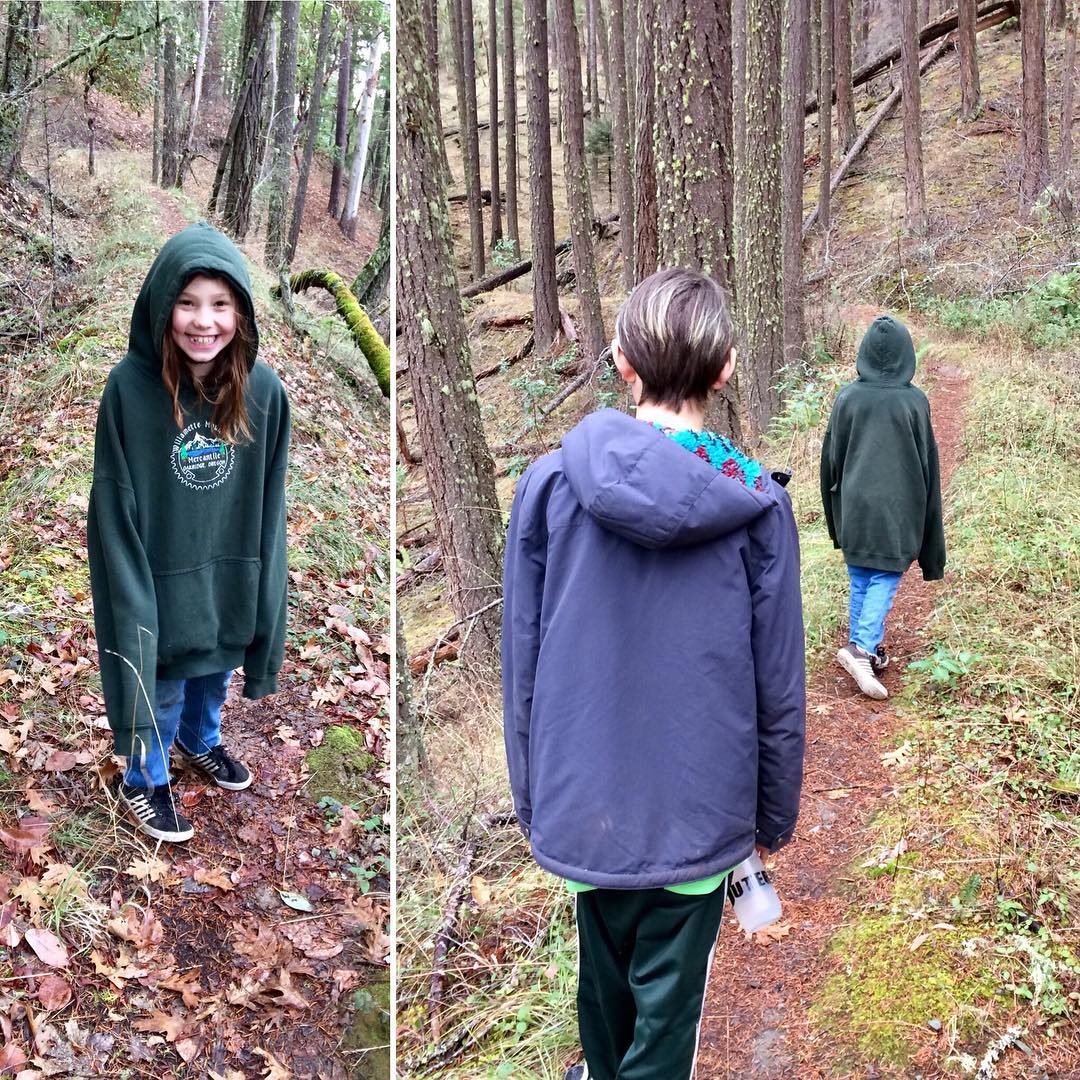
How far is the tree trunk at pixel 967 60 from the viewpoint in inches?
596

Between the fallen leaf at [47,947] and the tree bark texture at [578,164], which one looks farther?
the tree bark texture at [578,164]

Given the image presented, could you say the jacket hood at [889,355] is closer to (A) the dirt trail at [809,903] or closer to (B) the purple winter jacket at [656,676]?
(A) the dirt trail at [809,903]

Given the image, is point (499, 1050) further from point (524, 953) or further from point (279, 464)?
point (279, 464)

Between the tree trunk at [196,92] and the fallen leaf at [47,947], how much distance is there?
177 inches

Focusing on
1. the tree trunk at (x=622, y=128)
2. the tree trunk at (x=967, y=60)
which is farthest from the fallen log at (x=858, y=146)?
the tree trunk at (x=622, y=128)

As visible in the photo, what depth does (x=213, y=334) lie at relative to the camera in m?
2.66

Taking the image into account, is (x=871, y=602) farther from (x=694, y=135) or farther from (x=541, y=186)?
(x=541, y=186)

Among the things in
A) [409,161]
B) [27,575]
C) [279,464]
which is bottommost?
[27,575]

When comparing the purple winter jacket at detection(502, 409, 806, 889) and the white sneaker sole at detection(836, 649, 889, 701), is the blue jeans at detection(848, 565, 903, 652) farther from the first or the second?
the purple winter jacket at detection(502, 409, 806, 889)

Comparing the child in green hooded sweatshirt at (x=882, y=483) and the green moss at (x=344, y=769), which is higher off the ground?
the child in green hooded sweatshirt at (x=882, y=483)

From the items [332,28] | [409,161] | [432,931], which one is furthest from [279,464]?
[332,28]

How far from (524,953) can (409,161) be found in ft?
13.5

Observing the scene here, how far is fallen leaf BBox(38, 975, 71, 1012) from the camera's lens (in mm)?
2215

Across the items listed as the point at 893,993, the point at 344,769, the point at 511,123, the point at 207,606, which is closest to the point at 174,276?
the point at 207,606
